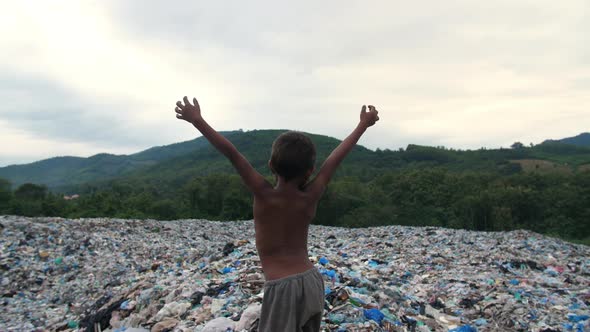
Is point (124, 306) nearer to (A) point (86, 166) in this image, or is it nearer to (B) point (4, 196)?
(B) point (4, 196)

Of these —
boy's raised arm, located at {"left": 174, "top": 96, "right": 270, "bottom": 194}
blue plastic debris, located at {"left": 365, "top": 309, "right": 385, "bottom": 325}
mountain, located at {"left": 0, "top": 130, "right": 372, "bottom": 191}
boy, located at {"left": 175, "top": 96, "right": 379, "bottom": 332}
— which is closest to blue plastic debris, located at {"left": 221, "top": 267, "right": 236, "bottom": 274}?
blue plastic debris, located at {"left": 365, "top": 309, "right": 385, "bottom": 325}

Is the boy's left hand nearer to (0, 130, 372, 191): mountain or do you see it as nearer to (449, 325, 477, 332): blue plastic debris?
(449, 325, 477, 332): blue plastic debris

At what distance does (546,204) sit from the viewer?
2353cm

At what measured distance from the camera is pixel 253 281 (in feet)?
14.8

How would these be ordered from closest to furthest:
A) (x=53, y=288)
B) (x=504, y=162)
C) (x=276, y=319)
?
1. (x=276, y=319)
2. (x=53, y=288)
3. (x=504, y=162)

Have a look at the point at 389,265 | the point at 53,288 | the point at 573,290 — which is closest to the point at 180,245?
the point at 53,288

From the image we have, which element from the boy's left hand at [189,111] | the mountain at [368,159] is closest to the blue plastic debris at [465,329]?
the boy's left hand at [189,111]

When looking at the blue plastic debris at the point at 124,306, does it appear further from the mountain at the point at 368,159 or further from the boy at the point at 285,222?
the mountain at the point at 368,159

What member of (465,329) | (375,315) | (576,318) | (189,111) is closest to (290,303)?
(189,111)

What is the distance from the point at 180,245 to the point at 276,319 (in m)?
10.0

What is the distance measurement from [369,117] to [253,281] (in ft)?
9.64

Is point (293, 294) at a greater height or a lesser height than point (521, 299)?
greater

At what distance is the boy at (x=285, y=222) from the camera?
1.69 m

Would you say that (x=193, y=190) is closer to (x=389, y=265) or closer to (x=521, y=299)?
(x=389, y=265)
